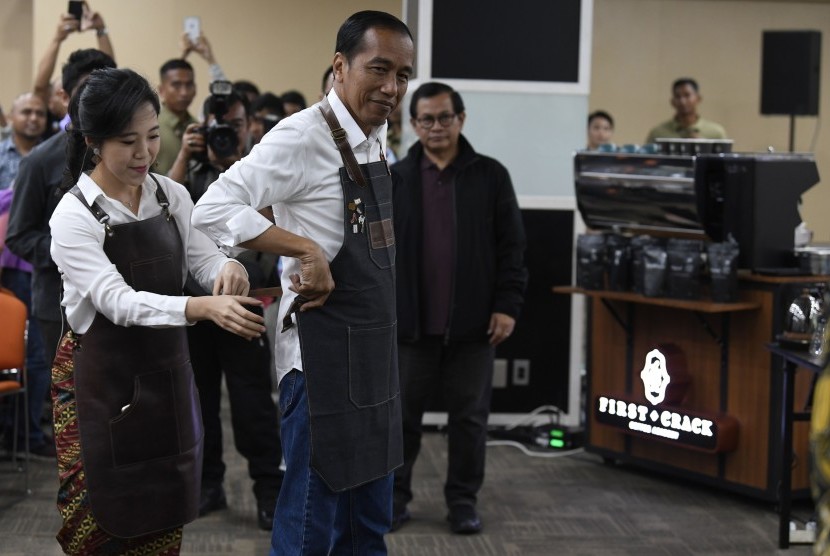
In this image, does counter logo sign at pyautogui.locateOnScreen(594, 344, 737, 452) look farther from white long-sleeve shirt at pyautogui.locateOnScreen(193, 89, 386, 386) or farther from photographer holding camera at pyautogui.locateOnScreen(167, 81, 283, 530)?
white long-sleeve shirt at pyautogui.locateOnScreen(193, 89, 386, 386)

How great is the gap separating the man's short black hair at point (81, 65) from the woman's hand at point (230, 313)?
2067mm

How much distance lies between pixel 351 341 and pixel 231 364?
1728mm

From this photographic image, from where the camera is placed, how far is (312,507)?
2475 mm

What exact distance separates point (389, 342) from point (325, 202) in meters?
0.32

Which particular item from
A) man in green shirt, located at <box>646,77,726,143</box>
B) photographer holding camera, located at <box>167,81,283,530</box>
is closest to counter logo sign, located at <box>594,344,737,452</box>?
photographer holding camera, located at <box>167,81,283,530</box>

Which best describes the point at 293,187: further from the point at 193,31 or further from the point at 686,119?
the point at 686,119

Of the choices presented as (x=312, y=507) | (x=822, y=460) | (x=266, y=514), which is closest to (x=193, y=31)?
(x=266, y=514)

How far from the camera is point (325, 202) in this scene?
246 cm

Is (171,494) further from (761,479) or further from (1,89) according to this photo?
(1,89)

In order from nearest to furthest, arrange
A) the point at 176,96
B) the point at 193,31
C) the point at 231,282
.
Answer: the point at 231,282
the point at 176,96
the point at 193,31

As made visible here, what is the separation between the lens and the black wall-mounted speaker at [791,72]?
31.7 ft

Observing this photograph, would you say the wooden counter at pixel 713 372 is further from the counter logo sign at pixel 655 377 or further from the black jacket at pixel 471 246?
the black jacket at pixel 471 246

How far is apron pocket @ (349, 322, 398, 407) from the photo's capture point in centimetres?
247

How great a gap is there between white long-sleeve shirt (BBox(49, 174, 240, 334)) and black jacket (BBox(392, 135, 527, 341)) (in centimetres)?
163
